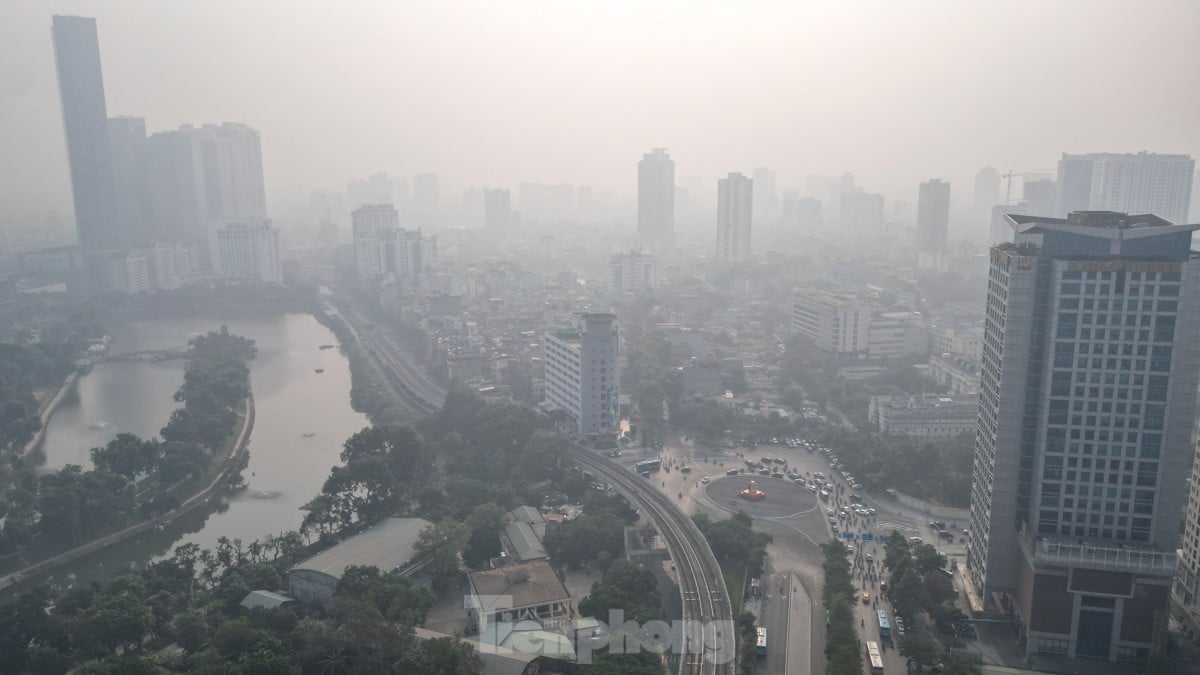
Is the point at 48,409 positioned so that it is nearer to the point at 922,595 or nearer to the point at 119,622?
Answer: the point at 119,622

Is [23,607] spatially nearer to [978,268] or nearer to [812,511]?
[812,511]

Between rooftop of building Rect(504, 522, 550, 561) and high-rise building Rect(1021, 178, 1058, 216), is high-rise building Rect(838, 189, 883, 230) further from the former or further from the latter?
rooftop of building Rect(504, 522, 550, 561)

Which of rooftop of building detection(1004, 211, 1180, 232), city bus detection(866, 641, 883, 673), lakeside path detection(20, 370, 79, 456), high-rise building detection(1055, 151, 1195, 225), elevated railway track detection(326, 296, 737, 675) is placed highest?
high-rise building detection(1055, 151, 1195, 225)

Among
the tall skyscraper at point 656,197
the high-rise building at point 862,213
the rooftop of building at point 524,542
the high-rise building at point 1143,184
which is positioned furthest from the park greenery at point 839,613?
the high-rise building at point 862,213

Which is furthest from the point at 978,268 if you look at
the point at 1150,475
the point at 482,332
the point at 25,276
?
the point at 25,276

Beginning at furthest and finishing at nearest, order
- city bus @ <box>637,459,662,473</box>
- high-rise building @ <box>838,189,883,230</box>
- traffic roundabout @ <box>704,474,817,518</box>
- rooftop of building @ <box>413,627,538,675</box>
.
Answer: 1. high-rise building @ <box>838,189,883,230</box>
2. city bus @ <box>637,459,662,473</box>
3. traffic roundabout @ <box>704,474,817,518</box>
4. rooftop of building @ <box>413,627,538,675</box>

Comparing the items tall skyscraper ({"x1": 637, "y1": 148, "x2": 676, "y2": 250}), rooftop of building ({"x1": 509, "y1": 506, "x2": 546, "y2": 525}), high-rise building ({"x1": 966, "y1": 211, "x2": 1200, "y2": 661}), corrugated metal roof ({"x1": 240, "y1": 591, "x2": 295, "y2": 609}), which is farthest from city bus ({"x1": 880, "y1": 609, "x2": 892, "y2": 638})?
tall skyscraper ({"x1": 637, "y1": 148, "x2": 676, "y2": 250})

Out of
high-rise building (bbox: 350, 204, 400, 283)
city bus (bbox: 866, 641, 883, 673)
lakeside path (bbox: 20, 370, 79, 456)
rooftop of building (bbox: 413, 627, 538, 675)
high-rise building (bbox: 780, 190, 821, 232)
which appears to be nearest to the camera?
rooftop of building (bbox: 413, 627, 538, 675)
